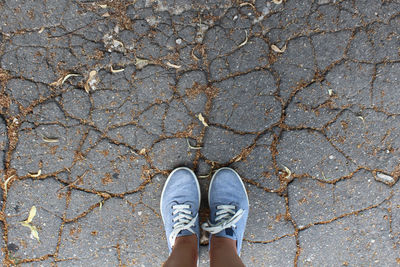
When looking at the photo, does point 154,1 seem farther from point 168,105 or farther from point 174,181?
point 174,181

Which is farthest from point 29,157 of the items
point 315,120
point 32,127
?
point 315,120

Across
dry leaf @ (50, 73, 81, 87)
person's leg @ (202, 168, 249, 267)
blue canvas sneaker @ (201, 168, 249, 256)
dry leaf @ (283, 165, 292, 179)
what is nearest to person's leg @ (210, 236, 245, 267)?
person's leg @ (202, 168, 249, 267)

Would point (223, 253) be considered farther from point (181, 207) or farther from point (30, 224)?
point (30, 224)

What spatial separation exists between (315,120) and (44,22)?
2.04 m

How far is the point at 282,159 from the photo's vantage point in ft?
7.23

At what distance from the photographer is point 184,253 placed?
195 centimetres

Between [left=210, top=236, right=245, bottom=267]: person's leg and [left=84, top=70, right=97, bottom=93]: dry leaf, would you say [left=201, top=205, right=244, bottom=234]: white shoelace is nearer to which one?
[left=210, top=236, right=245, bottom=267]: person's leg

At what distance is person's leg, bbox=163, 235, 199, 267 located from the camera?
187cm

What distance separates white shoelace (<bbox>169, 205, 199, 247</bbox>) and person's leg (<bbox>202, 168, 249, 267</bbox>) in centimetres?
10

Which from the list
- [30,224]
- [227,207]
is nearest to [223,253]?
[227,207]

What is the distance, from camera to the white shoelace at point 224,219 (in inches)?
81.1

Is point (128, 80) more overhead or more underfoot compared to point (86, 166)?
more overhead

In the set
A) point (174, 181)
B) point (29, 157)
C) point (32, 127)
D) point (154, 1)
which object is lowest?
point (174, 181)

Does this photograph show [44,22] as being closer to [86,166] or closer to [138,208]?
[86,166]
